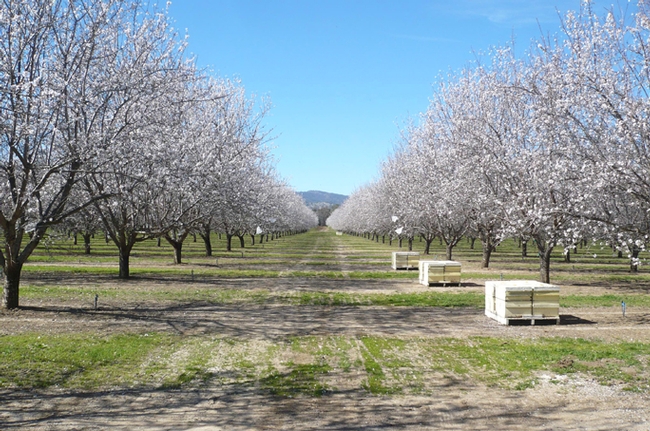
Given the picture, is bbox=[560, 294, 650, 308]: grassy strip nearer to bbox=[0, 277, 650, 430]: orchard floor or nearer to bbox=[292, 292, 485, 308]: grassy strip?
bbox=[292, 292, 485, 308]: grassy strip

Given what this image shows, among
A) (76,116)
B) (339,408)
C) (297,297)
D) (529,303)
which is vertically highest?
(76,116)

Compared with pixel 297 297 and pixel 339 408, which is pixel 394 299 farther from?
pixel 339 408

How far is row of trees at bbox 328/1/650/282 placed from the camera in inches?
583

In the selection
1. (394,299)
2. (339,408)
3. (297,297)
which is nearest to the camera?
(339,408)

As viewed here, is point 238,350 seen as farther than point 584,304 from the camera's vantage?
No

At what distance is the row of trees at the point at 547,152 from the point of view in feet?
48.6

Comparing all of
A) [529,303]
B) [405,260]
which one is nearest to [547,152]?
[529,303]

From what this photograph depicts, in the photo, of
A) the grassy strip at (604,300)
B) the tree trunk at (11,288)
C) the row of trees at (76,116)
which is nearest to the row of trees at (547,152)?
the grassy strip at (604,300)

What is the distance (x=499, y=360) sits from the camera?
1167 centimetres

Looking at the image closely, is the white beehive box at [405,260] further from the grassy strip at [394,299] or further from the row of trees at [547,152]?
the grassy strip at [394,299]

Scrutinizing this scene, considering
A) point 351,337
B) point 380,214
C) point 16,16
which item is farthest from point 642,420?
point 380,214

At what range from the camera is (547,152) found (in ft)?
59.6

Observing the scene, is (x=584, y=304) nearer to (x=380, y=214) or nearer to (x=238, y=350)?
(x=238, y=350)

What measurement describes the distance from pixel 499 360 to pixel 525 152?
10.8m
